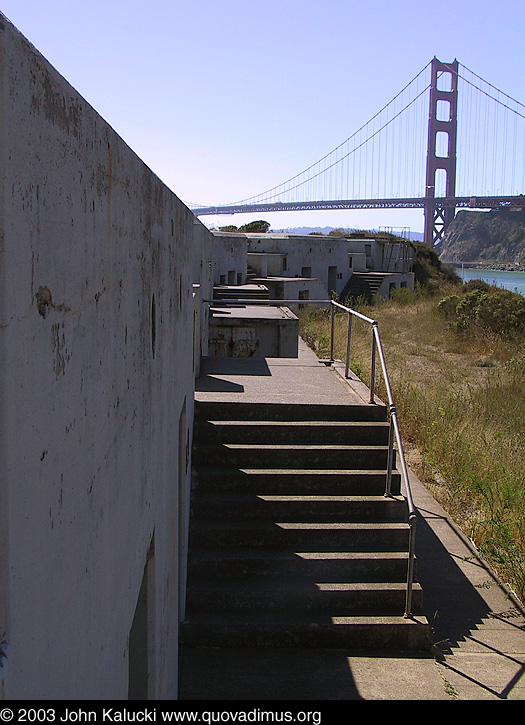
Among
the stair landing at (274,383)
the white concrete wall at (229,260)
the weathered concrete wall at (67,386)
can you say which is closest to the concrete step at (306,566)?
the stair landing at (274,383)

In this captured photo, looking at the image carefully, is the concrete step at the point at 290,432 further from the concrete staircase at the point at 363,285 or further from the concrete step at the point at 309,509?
the concrete staircase at the point at 363,285

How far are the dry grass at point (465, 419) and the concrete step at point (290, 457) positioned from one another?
1.19 meters

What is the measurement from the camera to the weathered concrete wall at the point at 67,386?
0.81 metres

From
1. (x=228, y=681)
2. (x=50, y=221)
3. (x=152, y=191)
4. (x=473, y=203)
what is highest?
(x=473, y=203)

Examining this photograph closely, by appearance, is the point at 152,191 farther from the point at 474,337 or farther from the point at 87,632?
the point at 474,337

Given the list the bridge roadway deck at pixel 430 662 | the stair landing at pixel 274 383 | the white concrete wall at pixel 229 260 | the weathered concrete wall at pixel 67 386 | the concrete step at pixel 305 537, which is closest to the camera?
the weathered concrete wall at pixel 67 386

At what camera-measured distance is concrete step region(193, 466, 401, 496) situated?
17.6ft

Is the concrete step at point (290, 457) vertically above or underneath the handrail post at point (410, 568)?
above

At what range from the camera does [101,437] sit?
1.35 meters

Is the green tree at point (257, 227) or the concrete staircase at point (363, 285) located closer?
the concrete staircase at point (363, 285)

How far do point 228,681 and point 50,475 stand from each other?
345 centimetres

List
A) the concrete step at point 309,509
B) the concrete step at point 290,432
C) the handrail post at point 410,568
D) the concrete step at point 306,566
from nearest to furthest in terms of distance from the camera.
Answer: the handrail post at point 410,568 < the concrete step at point 306,566 < the concrete step at point 309,509 < the concrete step at point 290,432

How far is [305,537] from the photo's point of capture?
5.06 metres
